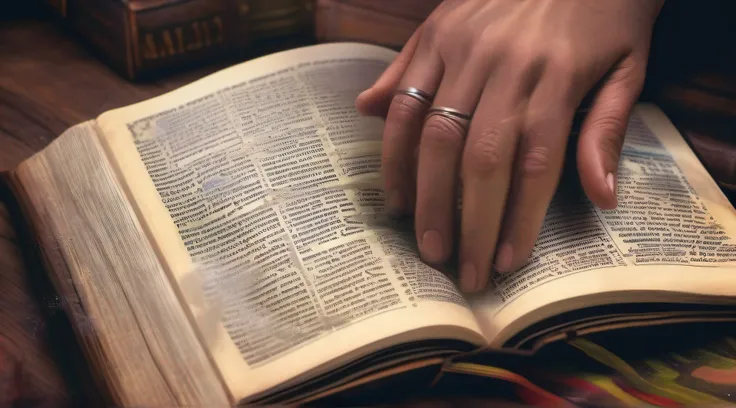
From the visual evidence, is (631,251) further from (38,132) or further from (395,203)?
(38,132)

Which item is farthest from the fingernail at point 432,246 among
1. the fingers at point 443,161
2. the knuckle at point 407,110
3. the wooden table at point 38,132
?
the wooden table at point 38,132

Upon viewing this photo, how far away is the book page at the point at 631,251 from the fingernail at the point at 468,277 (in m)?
0.01

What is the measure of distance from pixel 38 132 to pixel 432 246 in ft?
1.58

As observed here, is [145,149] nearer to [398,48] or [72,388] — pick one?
[72,388]

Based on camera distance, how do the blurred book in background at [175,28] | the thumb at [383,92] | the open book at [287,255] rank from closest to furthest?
the open book at [287,255]
the thumb at [383,92]
the blurred book in background at [175,28]

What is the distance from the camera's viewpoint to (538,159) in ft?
1.83

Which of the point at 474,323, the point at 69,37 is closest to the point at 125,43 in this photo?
the point at 69,37

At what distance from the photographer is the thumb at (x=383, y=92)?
0.64 metres

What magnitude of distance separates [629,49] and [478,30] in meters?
0.15

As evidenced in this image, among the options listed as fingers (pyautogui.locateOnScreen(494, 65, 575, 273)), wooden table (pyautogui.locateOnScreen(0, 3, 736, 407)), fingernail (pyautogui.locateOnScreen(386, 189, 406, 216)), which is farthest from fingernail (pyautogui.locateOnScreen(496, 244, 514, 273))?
wooden table (pyautogui.locateOnScreen(0, 3, 736, 407))

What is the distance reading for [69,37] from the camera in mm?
903

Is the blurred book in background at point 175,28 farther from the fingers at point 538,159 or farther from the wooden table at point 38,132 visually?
the fingers at point 538,159

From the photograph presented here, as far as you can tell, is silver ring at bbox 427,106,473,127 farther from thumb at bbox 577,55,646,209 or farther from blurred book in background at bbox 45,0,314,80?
blurred book in background at bbox 45,0,314,80

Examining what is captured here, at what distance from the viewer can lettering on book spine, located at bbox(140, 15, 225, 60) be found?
0.84m
